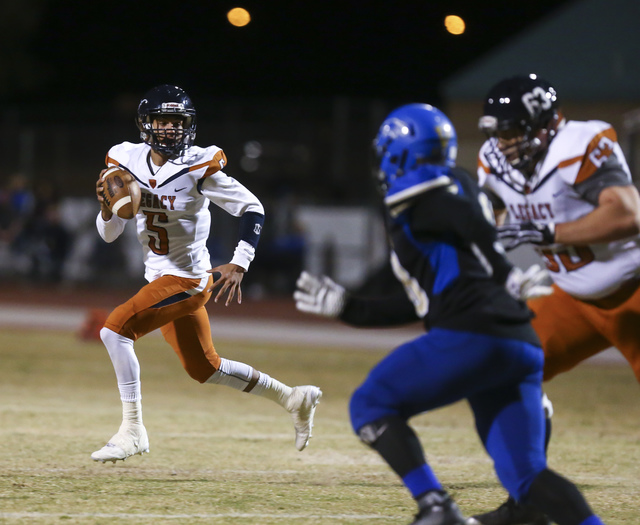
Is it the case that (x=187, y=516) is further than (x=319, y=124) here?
No

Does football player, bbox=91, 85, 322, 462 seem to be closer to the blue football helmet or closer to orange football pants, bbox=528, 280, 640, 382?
orange football pants, bbox=528, 280, 640, 382

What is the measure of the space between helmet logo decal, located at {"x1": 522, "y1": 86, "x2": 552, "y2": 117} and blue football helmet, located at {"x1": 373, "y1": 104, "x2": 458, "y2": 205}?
2.29 feet

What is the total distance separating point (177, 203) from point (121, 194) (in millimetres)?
340

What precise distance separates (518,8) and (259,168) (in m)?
7.59

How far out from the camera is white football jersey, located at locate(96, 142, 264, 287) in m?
5.42

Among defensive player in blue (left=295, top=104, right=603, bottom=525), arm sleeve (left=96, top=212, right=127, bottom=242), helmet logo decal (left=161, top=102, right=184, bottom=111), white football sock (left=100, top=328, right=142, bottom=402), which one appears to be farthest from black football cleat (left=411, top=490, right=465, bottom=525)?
helmet logo decal (left=161, top=102, right=184, bottom=111)

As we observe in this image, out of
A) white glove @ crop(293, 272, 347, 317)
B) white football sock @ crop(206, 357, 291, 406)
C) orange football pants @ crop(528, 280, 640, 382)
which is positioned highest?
white glove @ crop(293, 272, 347, 317)

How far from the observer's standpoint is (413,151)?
3564 millimetres

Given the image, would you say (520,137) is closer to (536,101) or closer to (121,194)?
(536,101)

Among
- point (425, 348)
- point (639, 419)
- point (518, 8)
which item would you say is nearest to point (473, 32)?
point (518, 8)

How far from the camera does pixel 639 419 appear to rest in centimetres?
770

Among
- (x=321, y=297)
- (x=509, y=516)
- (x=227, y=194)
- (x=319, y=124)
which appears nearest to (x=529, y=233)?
(x=321, y=297)

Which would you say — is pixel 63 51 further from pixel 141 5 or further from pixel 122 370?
pixel 122 370

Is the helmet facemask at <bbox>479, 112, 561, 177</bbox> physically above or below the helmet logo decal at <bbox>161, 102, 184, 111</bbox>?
below
